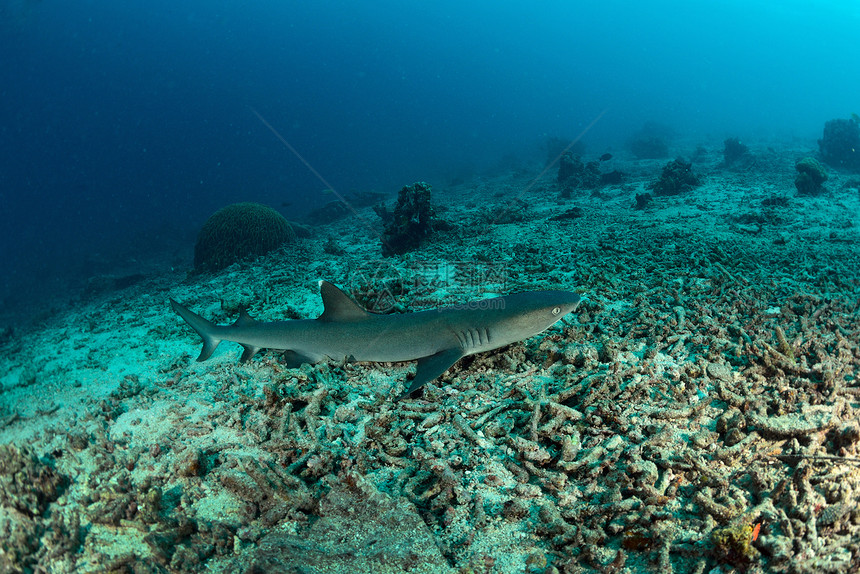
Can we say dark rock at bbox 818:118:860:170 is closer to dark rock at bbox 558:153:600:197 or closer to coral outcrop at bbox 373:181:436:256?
dark rock at bbox 558:153:600:197

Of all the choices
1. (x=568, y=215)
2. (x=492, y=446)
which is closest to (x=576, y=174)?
(x=568, y=215)

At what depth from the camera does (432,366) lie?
3.70 m

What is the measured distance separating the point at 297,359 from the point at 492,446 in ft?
7.76

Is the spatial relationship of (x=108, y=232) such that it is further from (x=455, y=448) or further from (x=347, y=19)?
(x=347, y=19)

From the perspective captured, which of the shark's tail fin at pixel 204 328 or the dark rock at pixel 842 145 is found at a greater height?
the dark rock at pixel 842 145

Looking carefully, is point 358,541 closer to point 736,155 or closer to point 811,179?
point 811,179

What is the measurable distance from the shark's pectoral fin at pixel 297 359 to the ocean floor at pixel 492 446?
6.3 inches

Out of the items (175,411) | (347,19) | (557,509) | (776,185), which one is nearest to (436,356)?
(557,509)

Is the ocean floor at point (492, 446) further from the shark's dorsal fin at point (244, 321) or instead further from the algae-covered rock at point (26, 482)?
the shark's dorsal fin at point (244, 321)

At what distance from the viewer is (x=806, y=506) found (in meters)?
2.11

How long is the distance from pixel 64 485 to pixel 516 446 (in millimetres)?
3420

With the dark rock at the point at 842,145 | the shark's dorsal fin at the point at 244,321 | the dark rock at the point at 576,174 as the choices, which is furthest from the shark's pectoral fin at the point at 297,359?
the dark rock at the point at 842,145

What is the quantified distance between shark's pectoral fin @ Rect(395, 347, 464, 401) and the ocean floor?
0.24 m

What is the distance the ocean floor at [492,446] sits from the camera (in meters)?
2.20
